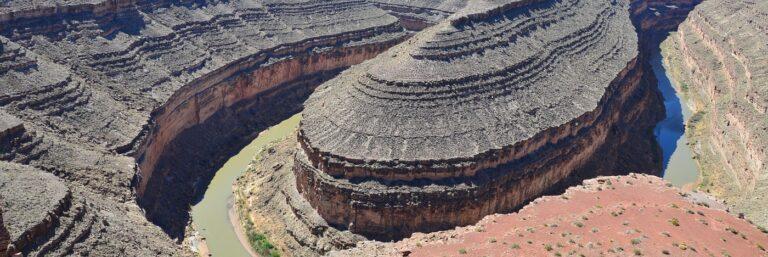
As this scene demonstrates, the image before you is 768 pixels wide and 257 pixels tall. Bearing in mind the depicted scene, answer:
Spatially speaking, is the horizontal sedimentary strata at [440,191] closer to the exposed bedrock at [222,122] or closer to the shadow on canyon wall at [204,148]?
the shadow on canyon wall at [204,148]

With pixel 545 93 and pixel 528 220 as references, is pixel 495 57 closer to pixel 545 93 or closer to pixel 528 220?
pixel 545 93

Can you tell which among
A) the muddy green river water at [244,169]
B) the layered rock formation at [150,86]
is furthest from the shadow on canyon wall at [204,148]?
the muddy green river water at [244,169]

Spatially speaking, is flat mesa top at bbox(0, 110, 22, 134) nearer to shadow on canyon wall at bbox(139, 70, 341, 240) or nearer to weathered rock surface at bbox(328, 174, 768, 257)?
shadow on canyon wall at bbox(139, 70, 341, 240)

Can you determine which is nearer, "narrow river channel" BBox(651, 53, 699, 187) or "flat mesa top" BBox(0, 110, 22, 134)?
"flat mesa top" BBox(0, 110, 22, 134)

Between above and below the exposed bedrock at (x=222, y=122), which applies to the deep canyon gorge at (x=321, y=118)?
above

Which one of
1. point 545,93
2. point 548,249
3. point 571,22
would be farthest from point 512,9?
point 548,249

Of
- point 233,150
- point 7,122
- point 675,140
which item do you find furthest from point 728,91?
point 7,122

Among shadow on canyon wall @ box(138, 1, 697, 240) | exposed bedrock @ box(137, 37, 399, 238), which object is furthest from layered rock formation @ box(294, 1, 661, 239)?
exposed bedrock @ box(137, 37, 399, 238)
